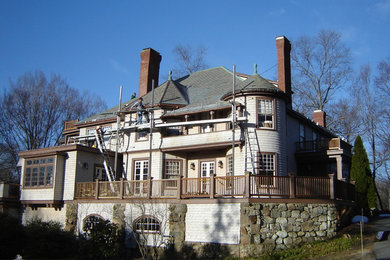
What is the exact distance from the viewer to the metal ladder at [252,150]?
2131 cm

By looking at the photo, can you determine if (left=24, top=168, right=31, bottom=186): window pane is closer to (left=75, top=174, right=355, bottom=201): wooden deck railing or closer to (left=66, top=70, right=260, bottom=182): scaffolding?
(left=66, top=70, right=260, bottom=182): scaffolding

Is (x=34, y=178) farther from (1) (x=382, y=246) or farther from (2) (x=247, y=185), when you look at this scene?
(1) (x=382, y=246)

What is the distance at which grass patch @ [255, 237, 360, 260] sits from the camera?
1670cm

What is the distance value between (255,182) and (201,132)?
6.63m

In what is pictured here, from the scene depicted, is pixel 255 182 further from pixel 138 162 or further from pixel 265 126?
pixel 138 162

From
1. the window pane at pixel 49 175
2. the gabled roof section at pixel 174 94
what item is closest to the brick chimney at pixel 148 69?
the gabled roof section at pixel 174 94

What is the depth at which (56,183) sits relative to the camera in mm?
23984

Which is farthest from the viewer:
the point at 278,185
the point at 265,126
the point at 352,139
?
the point at 352,139

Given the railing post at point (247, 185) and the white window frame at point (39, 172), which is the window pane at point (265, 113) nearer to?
the railing post at point (247, 185)

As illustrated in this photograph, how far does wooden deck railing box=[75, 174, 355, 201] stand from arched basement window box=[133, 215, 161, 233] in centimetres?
110

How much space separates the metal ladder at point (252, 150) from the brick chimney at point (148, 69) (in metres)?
10.4

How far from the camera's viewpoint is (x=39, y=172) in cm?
2495

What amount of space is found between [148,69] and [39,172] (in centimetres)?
1053

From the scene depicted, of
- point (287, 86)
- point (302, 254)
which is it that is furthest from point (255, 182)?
point (287, 86)
